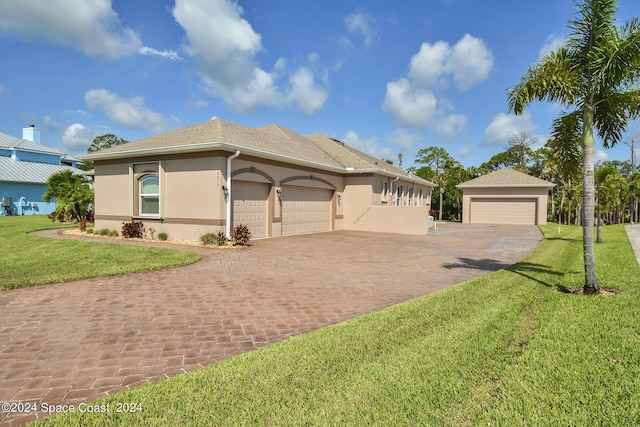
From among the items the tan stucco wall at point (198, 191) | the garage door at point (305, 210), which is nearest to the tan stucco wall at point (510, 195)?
the tan stucco wall at point (198, 191)

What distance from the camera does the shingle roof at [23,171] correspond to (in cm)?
2941

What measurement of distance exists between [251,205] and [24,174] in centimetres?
2961

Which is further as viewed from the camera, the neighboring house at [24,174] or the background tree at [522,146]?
the background tree at [522,146]

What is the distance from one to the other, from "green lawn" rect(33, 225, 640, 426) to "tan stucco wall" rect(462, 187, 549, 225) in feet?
89.2

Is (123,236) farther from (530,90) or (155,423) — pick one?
(530,90)

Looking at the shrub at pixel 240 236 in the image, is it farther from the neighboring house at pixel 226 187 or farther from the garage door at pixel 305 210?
the garage door at pixel 305 210

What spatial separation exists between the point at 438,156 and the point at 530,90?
42.9 meters

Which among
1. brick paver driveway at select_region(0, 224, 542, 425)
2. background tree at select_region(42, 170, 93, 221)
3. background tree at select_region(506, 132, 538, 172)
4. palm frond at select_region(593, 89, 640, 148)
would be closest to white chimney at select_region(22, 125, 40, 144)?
background tree at select_region(42, 170, 93, 221)

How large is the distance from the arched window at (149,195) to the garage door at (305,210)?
Result: 223 inches

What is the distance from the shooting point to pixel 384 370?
3340 millimetres

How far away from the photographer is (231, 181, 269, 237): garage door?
1389 cm

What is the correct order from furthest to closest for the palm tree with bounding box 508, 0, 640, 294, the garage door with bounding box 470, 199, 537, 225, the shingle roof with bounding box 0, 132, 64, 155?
the shingle roof with bounding box 0, 132, 64, 155 < the garage door with bounding box 470, 199, 537, 225 < the palm tree with bounding box 508, 0, 640, 294

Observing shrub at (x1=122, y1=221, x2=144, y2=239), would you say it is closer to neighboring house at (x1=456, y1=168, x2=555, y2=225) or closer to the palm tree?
the palm tree

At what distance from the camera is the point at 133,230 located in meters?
14.4
